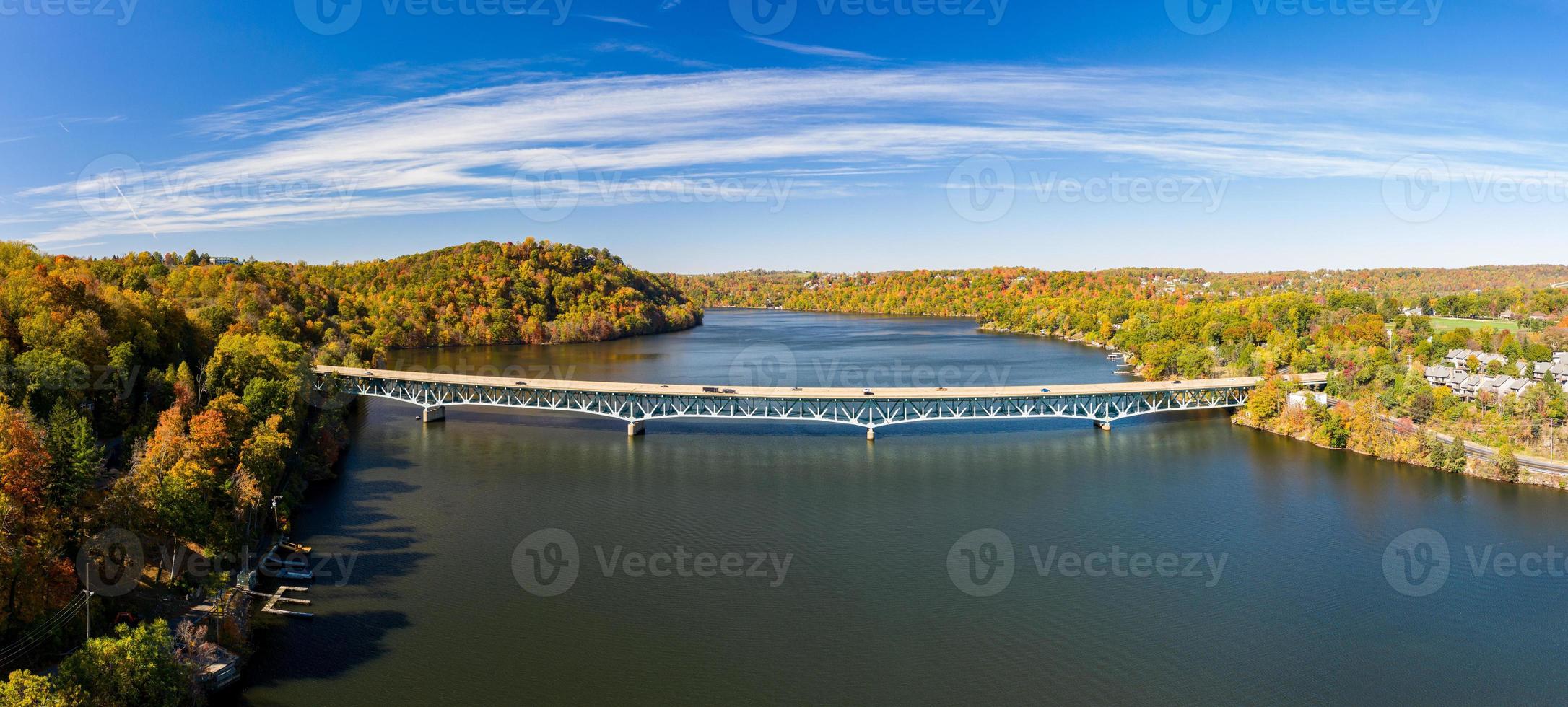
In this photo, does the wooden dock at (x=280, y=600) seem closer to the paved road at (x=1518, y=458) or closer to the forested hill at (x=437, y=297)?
the forested hill at (x=437, y=297)

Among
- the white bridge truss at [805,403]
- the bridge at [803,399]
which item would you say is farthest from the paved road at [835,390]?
the white bridge truss at [805,403]

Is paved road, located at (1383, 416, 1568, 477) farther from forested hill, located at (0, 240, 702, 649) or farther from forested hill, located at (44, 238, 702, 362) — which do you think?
forested hill, located at (44, 238, 702, 362)

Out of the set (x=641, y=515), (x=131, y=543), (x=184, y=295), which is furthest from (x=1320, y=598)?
(x=184, y=295)

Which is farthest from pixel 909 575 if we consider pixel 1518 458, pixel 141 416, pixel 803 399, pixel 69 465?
pixel 1518 458

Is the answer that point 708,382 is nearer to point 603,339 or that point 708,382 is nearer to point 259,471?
point 259,471

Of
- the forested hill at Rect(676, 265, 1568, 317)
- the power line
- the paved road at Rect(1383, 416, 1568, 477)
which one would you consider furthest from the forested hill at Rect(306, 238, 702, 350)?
the paved road at Rect(1383, 416, 1568, 477)

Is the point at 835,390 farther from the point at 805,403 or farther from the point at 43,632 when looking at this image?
the point at 43,632
